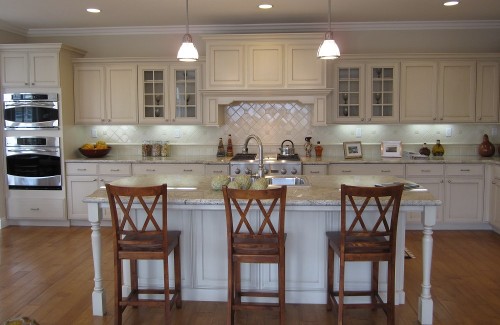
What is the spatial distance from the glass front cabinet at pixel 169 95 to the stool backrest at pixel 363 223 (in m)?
3.44

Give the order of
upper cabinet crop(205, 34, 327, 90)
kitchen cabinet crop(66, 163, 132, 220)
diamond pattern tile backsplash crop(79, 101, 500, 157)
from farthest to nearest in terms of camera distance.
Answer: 1. diamond pattern tile backsplash crop(79, 101, 500, 157)
2. kitchen cabinet crop(66, 163, 132, 220)
3. upper cabinet crop(205, 34, 327, 90)

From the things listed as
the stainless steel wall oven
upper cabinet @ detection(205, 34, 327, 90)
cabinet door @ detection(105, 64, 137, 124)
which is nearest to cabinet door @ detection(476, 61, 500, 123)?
upper cabinet @ detection(205, 34, 327, 90)

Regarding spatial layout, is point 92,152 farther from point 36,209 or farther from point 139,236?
point 139,236

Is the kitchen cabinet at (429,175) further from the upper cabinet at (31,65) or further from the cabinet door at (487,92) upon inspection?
the upper cabinet at (31,65)

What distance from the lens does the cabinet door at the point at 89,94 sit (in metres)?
5.98

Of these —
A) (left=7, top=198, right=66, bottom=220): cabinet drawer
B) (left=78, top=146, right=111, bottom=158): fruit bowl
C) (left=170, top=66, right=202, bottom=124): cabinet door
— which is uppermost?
(left=170, top=66, right=202, bottom=124): cabinet door

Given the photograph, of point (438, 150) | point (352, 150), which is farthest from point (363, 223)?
point (438, 150)

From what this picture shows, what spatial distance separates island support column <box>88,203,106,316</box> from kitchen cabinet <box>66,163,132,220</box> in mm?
2668

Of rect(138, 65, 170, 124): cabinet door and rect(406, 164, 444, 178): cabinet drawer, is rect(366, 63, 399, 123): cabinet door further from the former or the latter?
rect(138, 65, 170, 124): cabinet door

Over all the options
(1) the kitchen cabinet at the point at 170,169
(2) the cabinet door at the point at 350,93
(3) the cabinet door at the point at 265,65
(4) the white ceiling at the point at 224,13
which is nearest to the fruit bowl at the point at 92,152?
(1) the kitchen cabinet at the point at 170,169

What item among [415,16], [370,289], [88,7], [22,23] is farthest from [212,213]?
[22,23]

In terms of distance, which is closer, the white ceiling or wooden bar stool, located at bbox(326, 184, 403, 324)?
wooden bar stool, located at bbox(326, 184, 403, 324)

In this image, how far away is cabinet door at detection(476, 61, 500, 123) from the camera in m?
5.65

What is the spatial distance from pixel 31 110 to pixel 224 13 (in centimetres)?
271
